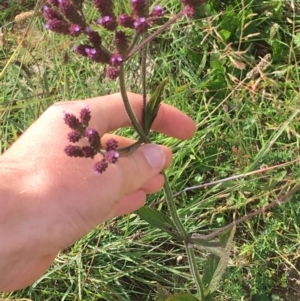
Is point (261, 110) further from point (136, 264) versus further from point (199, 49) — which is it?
point (136, 264)

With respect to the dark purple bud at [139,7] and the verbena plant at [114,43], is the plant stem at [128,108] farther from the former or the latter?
the dark purple bud at [139,7]

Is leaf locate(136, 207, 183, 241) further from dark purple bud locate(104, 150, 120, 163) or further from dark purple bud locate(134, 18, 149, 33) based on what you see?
dark purple bud locate(134, 18, 149, 33)

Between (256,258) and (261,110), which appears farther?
(261,110)

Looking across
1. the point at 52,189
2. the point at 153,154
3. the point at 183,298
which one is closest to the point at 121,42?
the point at 153,154

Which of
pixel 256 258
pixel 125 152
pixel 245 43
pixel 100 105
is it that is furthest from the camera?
pixel 245 43

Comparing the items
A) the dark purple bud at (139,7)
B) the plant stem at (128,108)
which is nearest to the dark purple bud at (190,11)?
the dark purple bud at (139,7)

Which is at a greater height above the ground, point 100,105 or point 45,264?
point 100,105

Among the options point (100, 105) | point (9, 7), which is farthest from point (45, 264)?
point (9, 7)
